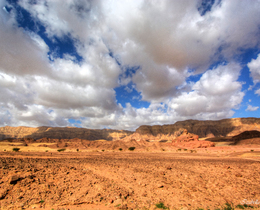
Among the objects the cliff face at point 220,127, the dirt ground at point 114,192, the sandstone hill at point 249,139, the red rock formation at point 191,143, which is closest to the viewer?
the dirt ground at point 114,192

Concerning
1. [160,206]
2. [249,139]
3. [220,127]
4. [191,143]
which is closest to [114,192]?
[160,206]

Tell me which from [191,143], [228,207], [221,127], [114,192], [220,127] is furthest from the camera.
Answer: [220,127]

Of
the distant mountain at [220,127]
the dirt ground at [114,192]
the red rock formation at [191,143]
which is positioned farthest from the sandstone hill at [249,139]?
the dirt ground at [114,192]

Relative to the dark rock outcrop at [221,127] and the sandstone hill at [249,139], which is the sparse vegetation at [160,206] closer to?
the sandstone hill at [249,139]

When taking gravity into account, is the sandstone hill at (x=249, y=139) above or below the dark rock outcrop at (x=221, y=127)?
below

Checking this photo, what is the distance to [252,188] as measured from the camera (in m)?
8.97

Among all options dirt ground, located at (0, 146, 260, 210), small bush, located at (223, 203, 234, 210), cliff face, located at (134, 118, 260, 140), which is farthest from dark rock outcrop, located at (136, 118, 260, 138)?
small bush, located at (223, 203, 234, 210)

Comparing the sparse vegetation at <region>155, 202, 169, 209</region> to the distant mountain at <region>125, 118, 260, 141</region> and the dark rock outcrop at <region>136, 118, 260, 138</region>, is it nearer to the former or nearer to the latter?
the distant mountain at <region>125, 118, 260, 141</region>

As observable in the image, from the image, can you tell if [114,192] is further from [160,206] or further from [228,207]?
[228,207]

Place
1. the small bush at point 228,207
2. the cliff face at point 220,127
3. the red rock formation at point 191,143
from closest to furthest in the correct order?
the small bush at point 228,207 < the red rock formation at point 191,143 < the cliff face at point 220,127

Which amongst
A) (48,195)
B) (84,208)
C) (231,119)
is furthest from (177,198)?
(231,119)

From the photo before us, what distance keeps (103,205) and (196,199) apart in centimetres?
505

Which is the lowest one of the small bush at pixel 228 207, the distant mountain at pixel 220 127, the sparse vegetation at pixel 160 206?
the small bush at pixel 228 207

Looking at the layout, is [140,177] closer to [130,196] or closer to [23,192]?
[130,196]
